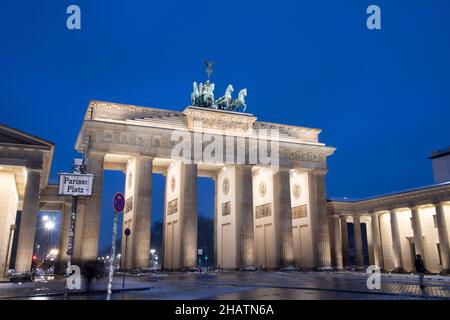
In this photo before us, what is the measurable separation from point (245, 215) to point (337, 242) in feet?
49.0

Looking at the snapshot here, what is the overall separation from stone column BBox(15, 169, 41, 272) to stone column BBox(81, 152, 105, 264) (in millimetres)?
8744

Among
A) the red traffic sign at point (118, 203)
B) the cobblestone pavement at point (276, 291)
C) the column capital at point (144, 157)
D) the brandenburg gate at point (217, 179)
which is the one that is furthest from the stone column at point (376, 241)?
the red traffic sign at point (118, 203)

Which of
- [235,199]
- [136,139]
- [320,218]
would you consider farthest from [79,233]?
[320,218]

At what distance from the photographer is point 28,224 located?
28438 millimetres

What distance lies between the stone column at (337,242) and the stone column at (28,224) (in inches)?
1389

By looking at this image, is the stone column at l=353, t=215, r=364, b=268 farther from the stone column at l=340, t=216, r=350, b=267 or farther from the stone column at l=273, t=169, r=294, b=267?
the stone column at l=273, t=169, r=294, b=267

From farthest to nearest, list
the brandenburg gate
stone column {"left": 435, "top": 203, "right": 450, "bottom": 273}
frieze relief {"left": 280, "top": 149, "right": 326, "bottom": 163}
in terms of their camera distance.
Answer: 1. frieze relief {"left": 280, "top": 149, "right": 326, "bottom": 163}
2. stone column {"left": 435, "top": 203, "right": 450, "bottom": 273}
3. the brandenburg gate

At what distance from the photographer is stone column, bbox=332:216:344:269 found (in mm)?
50688

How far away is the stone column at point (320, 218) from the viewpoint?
48.1 meters

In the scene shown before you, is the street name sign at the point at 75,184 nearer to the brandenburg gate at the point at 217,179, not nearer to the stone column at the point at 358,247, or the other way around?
the brandenburg gate at the point at 217,179

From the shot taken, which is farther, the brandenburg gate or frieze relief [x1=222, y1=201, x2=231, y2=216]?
frieze relief [x1=222, y1=201, x2=231, y2=216]

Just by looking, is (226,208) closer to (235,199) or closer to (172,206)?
(235,199)

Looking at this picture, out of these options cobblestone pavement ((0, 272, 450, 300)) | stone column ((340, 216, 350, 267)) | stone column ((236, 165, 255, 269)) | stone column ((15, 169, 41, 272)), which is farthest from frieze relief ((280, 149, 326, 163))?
stone column ((15, 169, 41, 272))
